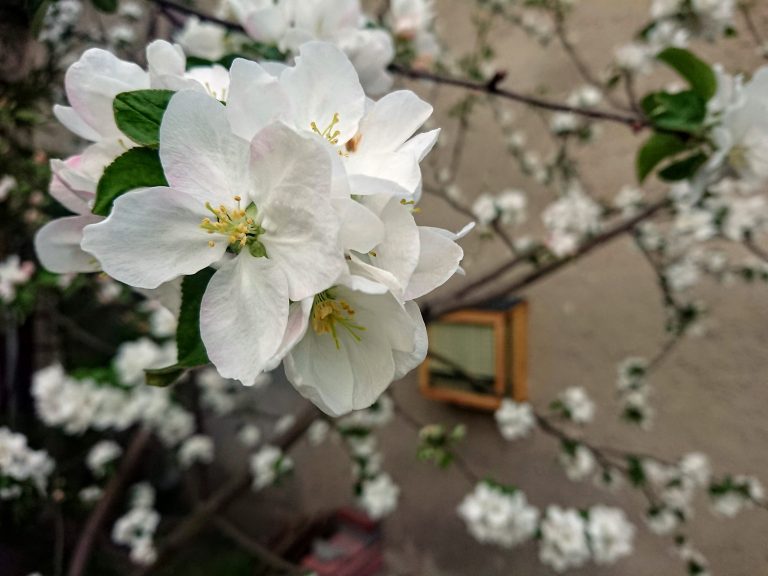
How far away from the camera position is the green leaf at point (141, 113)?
32 cm

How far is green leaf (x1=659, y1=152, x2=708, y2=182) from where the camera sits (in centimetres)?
63

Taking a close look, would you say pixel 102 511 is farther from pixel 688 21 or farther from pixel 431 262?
pixel 688 21

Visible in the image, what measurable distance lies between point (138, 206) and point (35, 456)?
53.6 inches

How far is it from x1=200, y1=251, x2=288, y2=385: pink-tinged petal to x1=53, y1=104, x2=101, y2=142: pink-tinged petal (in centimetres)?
19

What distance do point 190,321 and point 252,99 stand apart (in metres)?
0.16

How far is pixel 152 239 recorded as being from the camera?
0.30m

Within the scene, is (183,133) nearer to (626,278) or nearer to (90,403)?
(90,403)

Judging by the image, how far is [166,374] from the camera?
1.14 feet

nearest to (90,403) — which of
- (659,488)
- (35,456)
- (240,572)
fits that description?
(35,456)

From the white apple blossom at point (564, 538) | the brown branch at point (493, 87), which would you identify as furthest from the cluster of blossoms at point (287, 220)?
the white apple blossom at point (564, 538)

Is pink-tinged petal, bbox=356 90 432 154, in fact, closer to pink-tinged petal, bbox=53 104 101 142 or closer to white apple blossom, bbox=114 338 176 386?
pink-tinged petal, bbox=53 104 101 142

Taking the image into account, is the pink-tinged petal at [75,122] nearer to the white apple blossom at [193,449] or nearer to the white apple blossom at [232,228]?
the white apple blossom at [232,228]

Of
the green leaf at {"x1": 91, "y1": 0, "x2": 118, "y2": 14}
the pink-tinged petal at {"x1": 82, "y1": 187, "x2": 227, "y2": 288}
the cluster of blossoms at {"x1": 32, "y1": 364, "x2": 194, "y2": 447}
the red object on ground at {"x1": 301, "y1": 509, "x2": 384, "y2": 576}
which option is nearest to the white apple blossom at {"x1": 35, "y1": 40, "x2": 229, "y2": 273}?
the pink-tinged petal at {"x1": 82, "y1": 187, "x2": 227, "y2": 288}

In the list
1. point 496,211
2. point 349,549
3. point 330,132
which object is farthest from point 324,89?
point 349,549
